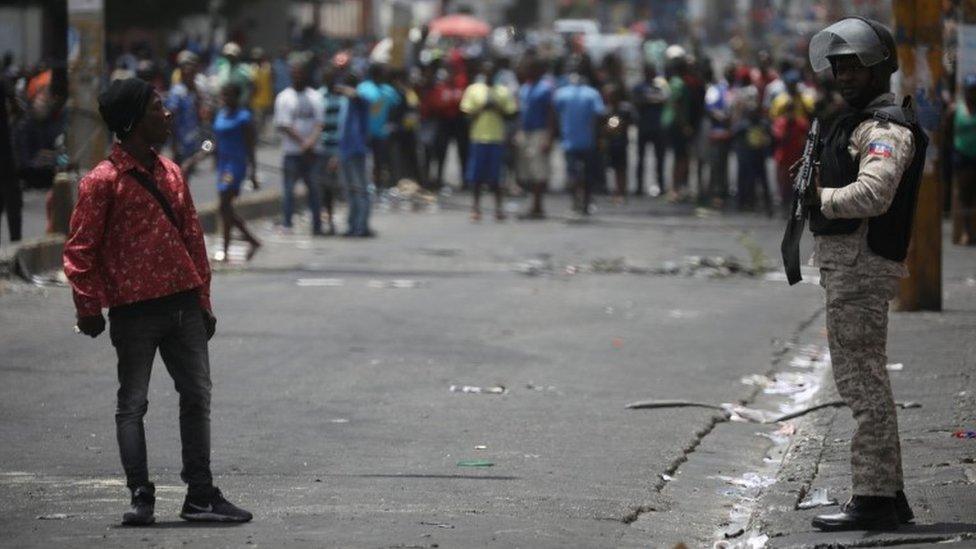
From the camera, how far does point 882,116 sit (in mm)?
6809

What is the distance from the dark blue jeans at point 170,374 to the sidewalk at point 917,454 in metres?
2.15

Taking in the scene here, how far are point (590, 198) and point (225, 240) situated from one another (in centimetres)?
781

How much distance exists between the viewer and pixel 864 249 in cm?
688

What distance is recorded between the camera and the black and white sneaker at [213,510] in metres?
7.20

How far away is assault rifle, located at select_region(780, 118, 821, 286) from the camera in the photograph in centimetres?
691

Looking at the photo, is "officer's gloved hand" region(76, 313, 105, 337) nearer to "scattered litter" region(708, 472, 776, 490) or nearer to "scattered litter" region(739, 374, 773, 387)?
"scattered litter" region(708, 472, 776, 490)

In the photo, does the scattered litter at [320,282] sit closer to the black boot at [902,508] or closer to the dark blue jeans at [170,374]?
the dark blue jeans at [170,374]

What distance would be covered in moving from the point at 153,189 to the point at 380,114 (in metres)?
18.7

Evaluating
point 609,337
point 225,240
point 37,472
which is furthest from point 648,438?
point 225,240

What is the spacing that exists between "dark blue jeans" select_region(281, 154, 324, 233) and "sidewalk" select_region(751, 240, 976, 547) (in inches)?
360

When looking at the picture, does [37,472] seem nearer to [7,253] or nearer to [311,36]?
[7,253]

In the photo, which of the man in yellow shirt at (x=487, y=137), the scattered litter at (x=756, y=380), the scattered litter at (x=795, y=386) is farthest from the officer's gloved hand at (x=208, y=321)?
the man in yellow shirt at (x=487, y=137)

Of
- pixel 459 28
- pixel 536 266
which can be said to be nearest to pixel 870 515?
pixel 536 266

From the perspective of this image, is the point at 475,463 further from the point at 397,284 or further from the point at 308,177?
the point at 308,177
